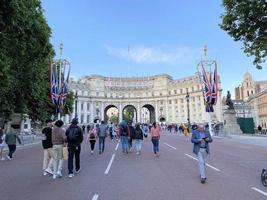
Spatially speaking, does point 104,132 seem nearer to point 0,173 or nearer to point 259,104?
point 0,173

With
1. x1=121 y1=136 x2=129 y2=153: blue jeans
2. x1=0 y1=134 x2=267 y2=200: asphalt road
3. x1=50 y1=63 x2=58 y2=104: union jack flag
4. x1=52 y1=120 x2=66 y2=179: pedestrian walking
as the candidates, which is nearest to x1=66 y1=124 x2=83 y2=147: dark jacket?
x1=52 y1=120 x2=66 y2=179: pedestrian walking

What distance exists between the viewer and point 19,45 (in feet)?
58.1

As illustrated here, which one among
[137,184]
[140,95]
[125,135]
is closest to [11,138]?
[125,135]

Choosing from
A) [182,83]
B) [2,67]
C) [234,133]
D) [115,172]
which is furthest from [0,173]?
[182,83]

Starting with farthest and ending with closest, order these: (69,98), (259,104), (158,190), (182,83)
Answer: (182,83)
(259,104)
(69,98)
(158,190)

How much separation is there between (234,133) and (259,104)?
214 feet

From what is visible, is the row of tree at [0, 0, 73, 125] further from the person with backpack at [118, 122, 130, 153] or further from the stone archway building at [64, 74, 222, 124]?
the stone archway building at [64, 74, 222, 124]

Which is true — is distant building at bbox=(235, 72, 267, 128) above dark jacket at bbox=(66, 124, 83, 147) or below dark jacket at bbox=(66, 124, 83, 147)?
above

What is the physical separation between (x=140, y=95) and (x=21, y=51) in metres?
127

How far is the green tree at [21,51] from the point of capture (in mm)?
12168

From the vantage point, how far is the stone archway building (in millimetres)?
131375

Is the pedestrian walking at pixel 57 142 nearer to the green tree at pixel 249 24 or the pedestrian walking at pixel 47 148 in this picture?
the pedestrian walking at pixel 47 148

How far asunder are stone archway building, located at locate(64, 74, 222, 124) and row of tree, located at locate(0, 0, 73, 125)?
302 ft

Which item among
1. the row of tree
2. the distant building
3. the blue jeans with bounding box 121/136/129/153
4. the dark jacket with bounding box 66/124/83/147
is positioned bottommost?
the blue jeans with bounding box 121/136/129/153
